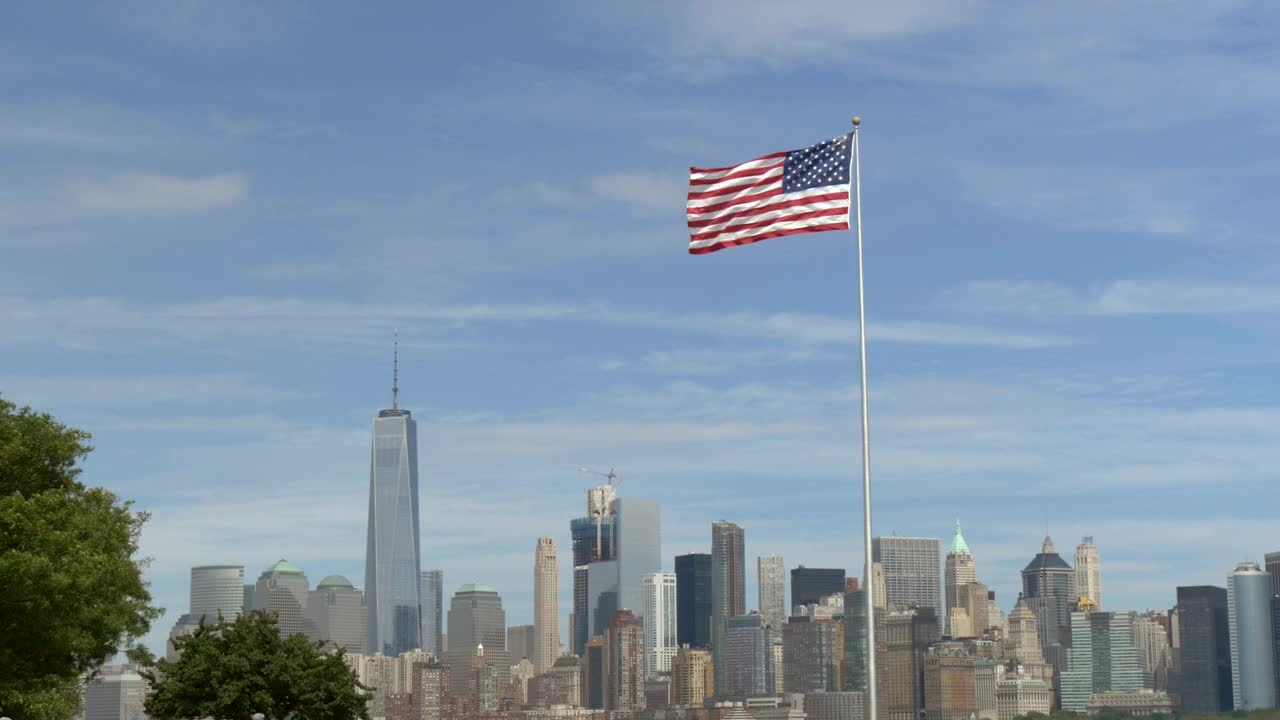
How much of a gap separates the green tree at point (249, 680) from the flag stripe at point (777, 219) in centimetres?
2854

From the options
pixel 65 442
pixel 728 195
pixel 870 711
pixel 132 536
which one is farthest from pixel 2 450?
pixel 870 711

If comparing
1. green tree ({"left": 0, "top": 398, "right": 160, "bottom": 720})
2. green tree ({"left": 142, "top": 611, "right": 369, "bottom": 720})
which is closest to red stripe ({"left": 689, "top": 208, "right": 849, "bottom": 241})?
green tree ({"left": 0, "top": 398, "right": 160, "bottom": 720})

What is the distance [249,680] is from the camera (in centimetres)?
6925

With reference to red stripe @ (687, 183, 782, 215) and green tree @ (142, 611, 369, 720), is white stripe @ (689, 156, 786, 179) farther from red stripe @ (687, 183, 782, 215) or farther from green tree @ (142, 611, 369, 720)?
green tree @ (142, 611, 369, 720)

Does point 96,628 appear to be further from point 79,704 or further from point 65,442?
point 79,704

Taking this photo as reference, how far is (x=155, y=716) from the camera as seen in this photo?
2795 inches

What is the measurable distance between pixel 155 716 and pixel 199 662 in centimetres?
321

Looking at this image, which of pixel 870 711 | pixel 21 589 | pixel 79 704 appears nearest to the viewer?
pixel 870 711

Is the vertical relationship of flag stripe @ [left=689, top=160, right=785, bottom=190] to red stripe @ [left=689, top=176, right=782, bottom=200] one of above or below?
above

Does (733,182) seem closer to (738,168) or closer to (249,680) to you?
(738,168)

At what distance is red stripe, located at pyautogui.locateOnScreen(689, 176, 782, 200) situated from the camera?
49.0m

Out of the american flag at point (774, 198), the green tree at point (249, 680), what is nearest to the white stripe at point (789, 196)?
the american flag at point (774, 198)

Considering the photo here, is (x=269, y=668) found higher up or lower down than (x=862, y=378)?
lower down

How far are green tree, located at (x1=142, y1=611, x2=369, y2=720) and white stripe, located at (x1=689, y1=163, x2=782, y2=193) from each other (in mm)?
28594
